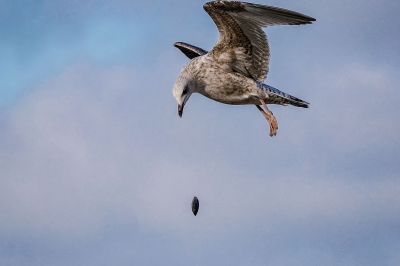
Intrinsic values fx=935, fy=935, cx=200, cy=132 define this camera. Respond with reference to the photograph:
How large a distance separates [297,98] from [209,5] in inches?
146

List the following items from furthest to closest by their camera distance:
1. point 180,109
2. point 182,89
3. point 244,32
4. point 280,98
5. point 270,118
Result: point 280,98 → point 244,32 → point 270,118 → point 182,89 → point 180,109

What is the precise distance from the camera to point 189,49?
29812 mm

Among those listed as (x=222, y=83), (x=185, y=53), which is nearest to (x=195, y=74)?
(x=222, y=83)

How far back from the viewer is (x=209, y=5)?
79.7 ft

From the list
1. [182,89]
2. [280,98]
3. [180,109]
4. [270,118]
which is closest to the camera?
[180,109]

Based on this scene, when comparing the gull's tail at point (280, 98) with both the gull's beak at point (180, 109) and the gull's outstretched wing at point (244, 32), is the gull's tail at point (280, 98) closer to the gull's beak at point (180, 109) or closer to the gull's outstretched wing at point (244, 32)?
the gull's outstretched wing at point (244, 32)

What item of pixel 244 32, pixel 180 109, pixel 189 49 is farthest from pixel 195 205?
pixel 189 49

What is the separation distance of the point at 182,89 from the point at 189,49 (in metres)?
5.99

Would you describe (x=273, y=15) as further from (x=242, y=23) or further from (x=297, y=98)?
(x=297, y=98)

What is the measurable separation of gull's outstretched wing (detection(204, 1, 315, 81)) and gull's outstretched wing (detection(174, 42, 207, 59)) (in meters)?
3.91

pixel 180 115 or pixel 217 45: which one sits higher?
pixel 217 45

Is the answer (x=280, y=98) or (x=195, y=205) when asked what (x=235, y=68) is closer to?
(x=280, y=98)

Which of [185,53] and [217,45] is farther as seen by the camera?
[185,53]

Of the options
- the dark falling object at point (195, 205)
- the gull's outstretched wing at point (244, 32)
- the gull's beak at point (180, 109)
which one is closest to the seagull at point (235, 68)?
the gull's outstretched wing at point (244, 32)
